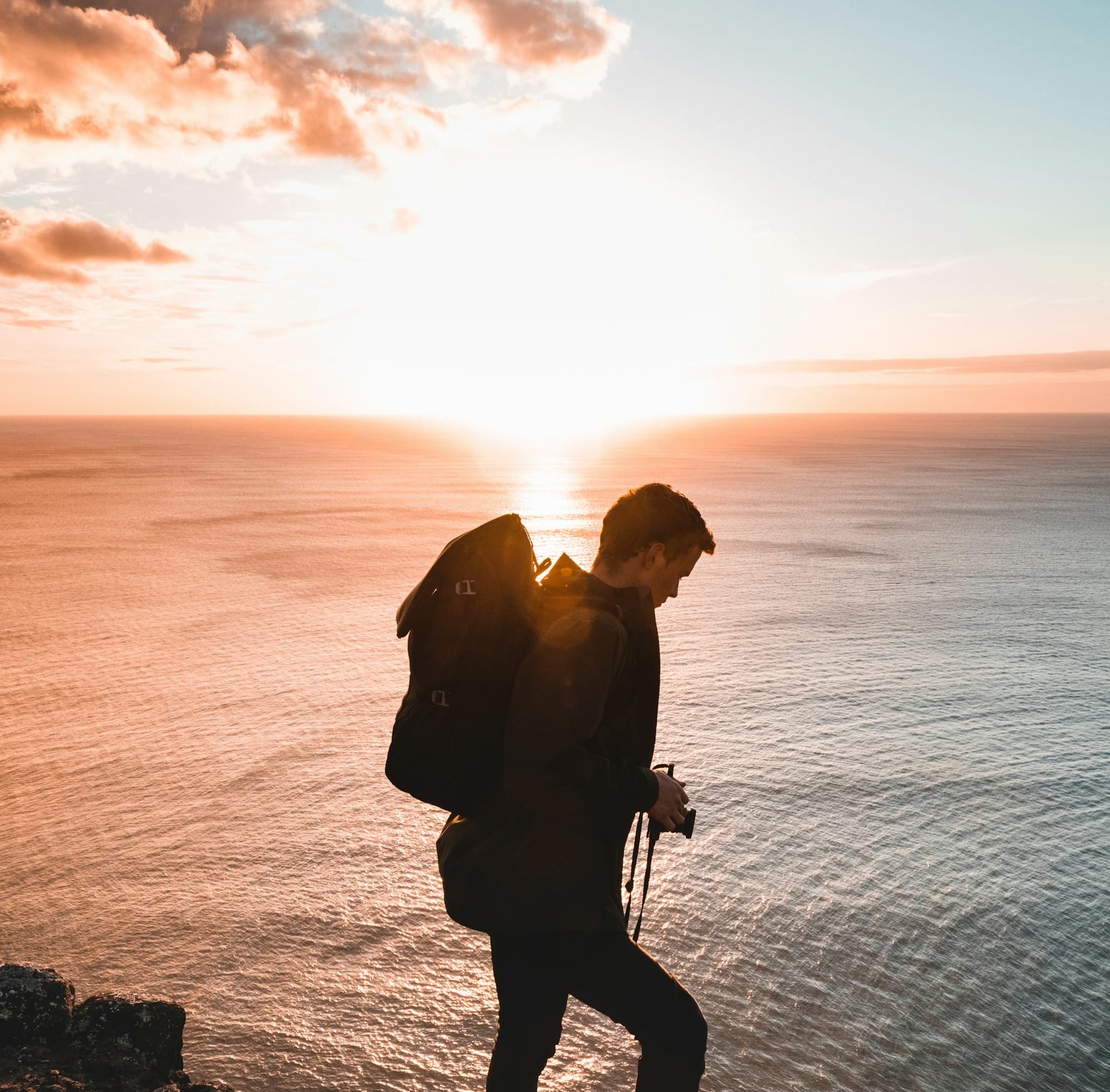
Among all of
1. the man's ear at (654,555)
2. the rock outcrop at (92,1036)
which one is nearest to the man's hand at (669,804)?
the man's ear at (654,555)

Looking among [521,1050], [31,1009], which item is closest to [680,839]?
[31,1009]

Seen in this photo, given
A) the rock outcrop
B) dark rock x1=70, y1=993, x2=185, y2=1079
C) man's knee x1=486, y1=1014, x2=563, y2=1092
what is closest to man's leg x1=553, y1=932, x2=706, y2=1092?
man's knee x1=486, y1=1014, x2=563, y2=1092

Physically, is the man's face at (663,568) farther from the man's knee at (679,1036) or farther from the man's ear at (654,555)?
the man's knee at (679,1036)

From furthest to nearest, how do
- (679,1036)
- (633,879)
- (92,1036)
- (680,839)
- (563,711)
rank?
1. (680,839)
2. (92,1036)
3. (633,879)
4. (679,1036)
5. (563,711)

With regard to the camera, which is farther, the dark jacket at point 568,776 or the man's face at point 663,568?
the man's face at point 663,568

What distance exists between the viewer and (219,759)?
8.80 m

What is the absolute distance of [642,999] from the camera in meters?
2.35

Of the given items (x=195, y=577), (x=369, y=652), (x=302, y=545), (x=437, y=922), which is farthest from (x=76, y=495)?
(x=437, y=922)

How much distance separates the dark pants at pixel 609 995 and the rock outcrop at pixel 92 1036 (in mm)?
2371

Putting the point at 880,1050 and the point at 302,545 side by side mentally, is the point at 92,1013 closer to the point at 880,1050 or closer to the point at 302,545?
the point at 880,1050

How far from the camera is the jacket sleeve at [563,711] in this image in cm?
217

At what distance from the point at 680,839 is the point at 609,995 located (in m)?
5.05

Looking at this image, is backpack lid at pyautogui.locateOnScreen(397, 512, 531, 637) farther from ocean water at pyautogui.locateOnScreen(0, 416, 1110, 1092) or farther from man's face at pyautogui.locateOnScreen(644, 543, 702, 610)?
ocean water at pyautogui.locateOnScreen(0, 416, 1110, 1092)

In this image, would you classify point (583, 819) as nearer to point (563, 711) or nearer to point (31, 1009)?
point (563, 711)
